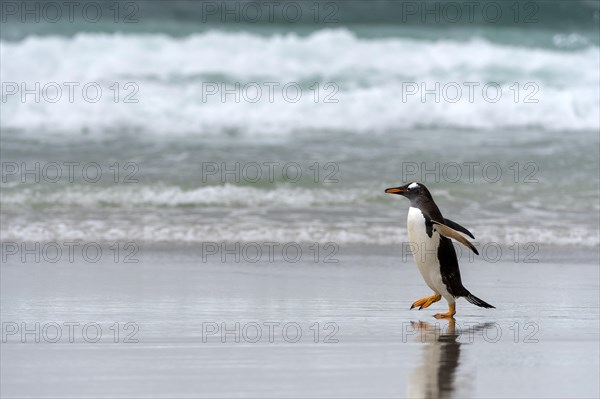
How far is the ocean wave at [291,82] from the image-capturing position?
13.1 m

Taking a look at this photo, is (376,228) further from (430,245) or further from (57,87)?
(57,87)

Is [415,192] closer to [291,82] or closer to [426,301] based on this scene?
[426,301]

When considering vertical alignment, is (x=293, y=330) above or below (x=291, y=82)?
below

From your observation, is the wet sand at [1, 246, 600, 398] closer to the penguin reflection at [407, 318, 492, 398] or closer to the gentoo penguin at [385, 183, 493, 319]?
the penguin reflection at [407, 318, 492, 398]

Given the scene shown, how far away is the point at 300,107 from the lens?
13.5m

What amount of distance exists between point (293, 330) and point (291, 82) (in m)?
9.96

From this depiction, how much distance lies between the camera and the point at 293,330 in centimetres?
516

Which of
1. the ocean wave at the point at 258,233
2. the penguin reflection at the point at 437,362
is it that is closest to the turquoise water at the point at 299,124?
the ocean wave at the point at 258,233

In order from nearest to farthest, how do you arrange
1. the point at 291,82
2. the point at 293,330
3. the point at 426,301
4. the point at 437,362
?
the point at 437,362 → the point at 293,330 → the point at 426,301 → the point at 291,82

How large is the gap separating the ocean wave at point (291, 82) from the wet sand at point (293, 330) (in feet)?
19.3

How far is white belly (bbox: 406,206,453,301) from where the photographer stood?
5598mm

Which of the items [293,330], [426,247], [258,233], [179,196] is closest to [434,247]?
[426,247]

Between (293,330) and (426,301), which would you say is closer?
(293,330)

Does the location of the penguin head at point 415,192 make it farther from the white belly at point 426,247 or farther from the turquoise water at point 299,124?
the turquoise water at point 299,124
